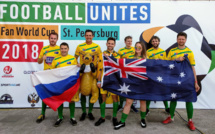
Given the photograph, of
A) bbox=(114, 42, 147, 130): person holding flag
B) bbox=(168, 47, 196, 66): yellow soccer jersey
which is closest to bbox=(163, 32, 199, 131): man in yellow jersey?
bbox=(168, 47, 196, 66): yellow soccer jersey

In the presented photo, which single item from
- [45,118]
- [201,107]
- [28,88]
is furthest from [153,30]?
[28,88]

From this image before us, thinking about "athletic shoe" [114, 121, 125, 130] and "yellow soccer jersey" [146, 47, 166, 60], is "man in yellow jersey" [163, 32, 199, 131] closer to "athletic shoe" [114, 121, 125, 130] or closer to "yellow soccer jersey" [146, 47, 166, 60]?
"yellow soccer jersey" [146, 47, 166, 60]

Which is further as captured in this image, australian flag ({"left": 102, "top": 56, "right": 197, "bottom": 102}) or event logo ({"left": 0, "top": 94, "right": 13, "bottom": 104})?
event logo ({"left": 0, "top": 94, "right": 13, "bottom": 104})

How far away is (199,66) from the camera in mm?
3883

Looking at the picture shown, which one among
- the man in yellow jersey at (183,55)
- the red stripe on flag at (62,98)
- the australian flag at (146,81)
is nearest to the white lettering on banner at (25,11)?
the red stripe on flag at (62,98)

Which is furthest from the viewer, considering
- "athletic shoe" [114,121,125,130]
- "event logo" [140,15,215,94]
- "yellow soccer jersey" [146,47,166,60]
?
"event logo" [140,15,215,94]

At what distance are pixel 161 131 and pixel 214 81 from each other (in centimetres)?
240

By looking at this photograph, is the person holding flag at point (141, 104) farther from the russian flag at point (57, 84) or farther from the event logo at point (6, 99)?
the event logo at point (6, 99)

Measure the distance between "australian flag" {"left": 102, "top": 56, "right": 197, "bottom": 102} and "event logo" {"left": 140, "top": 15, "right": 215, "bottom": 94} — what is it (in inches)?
51.7

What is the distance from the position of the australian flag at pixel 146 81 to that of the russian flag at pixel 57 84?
0.63 meters

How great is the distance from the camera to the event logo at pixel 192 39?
3.88 metres

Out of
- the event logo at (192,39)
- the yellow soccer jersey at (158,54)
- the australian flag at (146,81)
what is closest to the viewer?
the australian flag at (146,81)

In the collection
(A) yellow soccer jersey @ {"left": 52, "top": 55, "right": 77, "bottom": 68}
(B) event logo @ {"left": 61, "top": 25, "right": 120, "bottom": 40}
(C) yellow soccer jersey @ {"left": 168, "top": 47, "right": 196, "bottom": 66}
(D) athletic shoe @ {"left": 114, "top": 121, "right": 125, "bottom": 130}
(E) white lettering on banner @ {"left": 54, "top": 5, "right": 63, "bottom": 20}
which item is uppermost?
(E) white lettering on banner @ {"left": 54, "top": 5, "right": 63, "bottom": 20}

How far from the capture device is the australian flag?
2.76m
